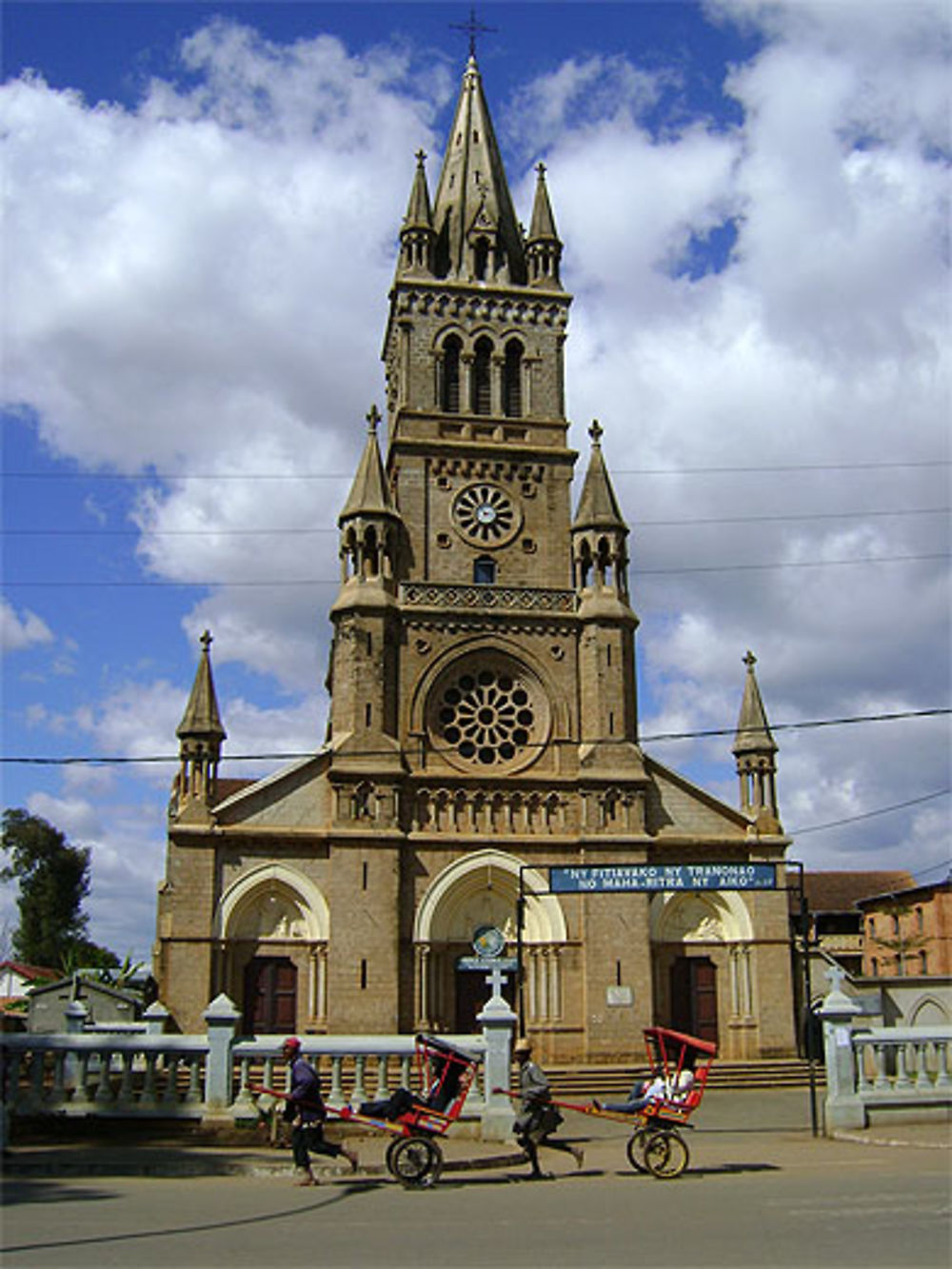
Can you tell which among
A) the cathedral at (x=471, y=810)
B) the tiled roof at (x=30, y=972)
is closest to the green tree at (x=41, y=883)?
the tiled roof at (x=30, y=972)

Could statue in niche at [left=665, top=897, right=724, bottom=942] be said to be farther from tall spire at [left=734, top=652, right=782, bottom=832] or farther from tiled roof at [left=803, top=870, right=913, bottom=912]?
tiled roof at [left=803, top=870, right=913, bottom=912]

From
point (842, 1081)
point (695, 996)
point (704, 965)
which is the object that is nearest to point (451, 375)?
point (704, 965)

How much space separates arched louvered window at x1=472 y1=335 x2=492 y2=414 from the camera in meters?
40.9

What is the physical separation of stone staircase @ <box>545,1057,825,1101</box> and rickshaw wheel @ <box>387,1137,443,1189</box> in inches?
682

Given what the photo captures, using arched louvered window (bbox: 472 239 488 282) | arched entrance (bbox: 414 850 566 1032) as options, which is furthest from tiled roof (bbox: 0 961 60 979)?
arched louvered window (bbox: 472 239 488 282)

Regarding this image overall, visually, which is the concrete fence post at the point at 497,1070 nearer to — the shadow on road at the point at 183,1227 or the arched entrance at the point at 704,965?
the shadow on road at the point at 183,1227

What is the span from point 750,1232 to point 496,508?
30.1 m

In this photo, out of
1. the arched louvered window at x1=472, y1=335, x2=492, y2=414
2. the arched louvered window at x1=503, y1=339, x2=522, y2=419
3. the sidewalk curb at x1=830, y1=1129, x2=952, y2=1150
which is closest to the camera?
the sidewalk curb at x1=830, y1=1129, x2=952, y2=1150

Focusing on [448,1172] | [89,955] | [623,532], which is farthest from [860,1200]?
[89,955]

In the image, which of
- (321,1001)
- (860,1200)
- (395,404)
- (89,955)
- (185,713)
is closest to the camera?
(860,1200)

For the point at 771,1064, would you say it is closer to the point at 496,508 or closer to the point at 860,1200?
the point at 496,508

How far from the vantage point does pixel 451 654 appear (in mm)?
36281

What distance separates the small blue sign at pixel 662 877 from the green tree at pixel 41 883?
5174 cm

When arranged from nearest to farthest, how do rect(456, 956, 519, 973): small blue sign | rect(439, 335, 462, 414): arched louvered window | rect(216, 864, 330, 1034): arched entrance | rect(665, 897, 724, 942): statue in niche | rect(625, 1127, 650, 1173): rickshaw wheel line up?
rect(625, 1127, 650, 1173): rickshaw wheel → rect(216, 864, 330, 1034): arched entrance → rect(456, 956, 519, 973): small blue sign → rect(665, 897, 724, 942): statue in niche → rect(439, 335, 462, 414): arched louvered window
